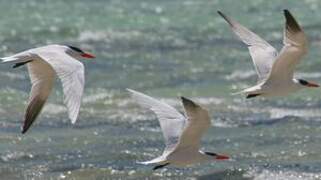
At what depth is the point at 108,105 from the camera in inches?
757

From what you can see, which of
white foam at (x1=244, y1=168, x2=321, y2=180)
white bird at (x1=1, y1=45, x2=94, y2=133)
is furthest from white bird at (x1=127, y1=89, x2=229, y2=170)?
white foam at (x1=244, y1=168, x2=321, y2=180)

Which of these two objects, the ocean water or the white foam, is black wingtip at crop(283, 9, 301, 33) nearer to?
the white foam

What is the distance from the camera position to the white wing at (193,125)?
37.6 feet

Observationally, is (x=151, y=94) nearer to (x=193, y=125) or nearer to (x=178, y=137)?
(x=178, y=137)

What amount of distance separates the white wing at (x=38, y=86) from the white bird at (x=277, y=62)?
187 centimetres

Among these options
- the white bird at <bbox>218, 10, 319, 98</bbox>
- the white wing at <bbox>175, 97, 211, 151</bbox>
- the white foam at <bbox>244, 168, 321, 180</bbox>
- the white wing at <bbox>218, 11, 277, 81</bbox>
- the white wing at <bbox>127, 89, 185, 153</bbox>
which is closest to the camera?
the white wing at <bbox>175, 97, 211, 151</bbox>

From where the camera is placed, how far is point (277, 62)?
1323 cm

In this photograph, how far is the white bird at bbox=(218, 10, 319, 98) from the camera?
501 inches

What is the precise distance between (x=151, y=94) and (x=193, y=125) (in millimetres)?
8150

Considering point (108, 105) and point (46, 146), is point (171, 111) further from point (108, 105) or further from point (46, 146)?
point (108, 105)

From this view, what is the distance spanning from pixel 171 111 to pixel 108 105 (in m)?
6.72

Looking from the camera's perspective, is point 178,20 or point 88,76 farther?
point 178,20

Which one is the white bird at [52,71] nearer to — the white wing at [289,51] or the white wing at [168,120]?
the white wing at [168,120]

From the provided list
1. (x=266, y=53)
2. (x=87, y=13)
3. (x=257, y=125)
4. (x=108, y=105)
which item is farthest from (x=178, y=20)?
(x=266, y=53)
